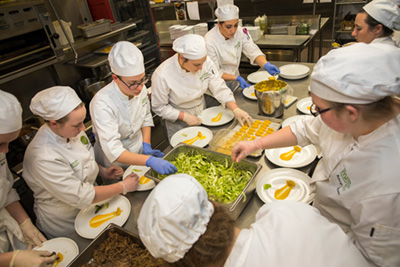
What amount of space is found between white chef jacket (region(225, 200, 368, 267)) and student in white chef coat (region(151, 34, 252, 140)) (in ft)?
4.84

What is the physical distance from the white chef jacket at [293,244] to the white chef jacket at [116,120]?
4.60 feet

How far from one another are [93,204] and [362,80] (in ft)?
5.99

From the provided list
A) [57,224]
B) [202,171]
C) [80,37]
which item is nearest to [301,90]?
[202,171]

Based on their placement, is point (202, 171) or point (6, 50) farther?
point (6, 50)

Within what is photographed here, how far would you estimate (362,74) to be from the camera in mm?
1016

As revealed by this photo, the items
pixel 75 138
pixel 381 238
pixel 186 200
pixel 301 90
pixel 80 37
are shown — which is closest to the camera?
pixel 186 200

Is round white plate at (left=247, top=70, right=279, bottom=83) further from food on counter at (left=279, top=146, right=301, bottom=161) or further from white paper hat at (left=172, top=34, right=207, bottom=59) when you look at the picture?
food on counter at (left=279, top=146, right=301, bottom=161)

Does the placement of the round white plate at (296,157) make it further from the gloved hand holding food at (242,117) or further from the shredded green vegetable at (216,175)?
the gloved hand holding food at (242,117)

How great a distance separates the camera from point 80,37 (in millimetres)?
3740

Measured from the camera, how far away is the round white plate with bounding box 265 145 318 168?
1.91 meters

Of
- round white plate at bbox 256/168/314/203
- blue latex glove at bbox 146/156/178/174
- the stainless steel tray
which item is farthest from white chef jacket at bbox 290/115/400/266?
blue latex glove at bbox 146/156/178/174

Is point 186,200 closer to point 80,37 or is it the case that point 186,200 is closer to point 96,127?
point 96,127

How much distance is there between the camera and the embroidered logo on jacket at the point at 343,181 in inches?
50.2

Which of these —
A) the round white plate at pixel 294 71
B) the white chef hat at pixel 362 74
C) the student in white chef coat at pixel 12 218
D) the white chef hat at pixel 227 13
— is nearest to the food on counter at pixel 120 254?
the student in white chef coat at pixel 12 218
